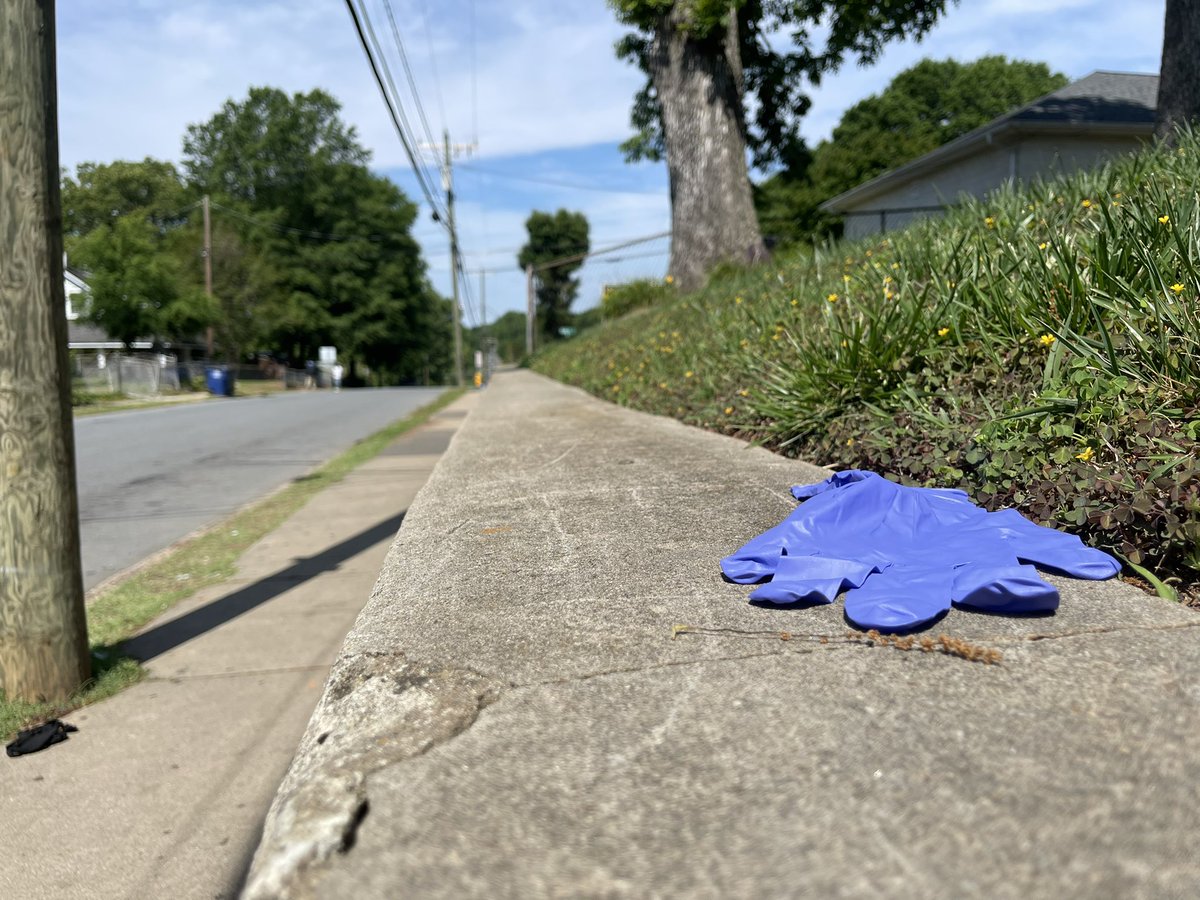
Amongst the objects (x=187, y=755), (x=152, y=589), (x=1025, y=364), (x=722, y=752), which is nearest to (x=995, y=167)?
(x=1025, y=364)

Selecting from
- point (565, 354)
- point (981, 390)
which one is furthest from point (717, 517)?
point (565, 354)

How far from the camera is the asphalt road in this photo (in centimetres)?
715

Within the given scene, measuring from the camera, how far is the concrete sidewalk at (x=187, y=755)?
7.91ft

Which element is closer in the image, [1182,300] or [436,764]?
[436,764]

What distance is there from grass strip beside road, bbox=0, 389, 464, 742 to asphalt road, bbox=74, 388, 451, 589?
0.30 meters

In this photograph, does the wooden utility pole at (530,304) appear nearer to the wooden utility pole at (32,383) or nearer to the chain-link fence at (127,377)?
the chain-link fence at (127,377)

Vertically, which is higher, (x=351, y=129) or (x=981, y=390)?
(x=351, y=129)

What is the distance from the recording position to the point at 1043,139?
685 inches

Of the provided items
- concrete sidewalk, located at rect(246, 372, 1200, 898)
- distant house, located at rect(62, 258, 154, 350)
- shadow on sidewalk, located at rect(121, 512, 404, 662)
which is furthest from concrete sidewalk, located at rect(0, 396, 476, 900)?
distant house, located at rect(62, 258, 154, 350)

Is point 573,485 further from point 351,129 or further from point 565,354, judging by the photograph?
point 351,129

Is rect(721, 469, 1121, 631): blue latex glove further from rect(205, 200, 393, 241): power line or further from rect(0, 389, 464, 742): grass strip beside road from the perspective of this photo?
rect(205, 200, 393, 241): power line

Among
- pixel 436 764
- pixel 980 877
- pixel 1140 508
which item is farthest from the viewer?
pixel 1140 508

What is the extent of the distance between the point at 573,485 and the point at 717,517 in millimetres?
836

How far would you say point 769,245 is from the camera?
46.0ft
